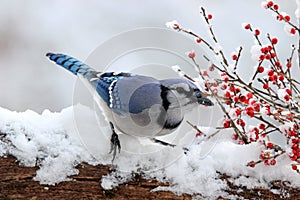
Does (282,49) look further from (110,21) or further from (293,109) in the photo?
(293,109)

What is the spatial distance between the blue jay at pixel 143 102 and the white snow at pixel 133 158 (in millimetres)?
51

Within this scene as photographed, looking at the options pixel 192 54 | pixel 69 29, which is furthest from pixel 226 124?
pixel 69 29

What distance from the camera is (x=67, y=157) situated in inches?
59.5

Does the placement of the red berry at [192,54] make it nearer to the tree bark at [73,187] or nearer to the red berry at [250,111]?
the red berry at [250,111]

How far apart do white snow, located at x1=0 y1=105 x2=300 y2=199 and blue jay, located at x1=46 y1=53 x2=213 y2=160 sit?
0.17 feet

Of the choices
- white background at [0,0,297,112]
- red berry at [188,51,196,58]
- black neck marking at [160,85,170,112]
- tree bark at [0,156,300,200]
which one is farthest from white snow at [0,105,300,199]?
white background at [0,0,297,112]

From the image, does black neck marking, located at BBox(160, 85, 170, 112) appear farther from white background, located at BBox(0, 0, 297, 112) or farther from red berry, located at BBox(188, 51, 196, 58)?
white background, located at BBox(0, 0, 297, 112)

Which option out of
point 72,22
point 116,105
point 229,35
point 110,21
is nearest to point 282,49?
point 229,35

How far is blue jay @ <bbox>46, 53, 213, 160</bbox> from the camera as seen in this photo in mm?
1598

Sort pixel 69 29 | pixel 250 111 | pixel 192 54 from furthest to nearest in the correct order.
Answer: pixel 69 29
pixel 192 54
pixel 250 111

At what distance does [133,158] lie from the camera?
5.14 feet

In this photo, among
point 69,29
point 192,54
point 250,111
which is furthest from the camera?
point 69,29

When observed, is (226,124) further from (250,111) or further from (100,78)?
(100,78)

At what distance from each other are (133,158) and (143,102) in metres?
0.18
